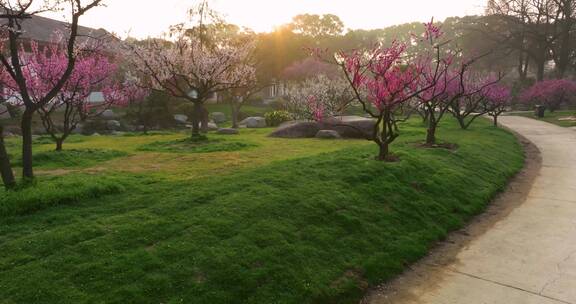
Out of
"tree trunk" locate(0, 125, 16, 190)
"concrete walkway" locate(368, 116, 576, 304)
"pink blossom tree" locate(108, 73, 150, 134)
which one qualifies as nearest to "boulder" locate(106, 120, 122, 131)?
"pink blossom tree" locate(108, 73, 150, 134)

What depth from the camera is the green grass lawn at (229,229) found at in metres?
5.18

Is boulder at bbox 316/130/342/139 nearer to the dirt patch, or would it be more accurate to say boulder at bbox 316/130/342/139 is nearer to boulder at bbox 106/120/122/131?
the dirt patch

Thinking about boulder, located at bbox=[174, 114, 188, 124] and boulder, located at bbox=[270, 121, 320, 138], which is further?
boulder, located at bbox=[174, 114, 188, 124]

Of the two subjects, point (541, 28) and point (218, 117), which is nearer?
point (218, 117)

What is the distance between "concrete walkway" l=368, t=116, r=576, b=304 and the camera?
560 centimetres

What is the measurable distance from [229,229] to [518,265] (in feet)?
15.5

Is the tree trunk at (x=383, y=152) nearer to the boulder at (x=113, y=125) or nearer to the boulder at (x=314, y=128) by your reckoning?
→ the boulder at (x=314, y=128)

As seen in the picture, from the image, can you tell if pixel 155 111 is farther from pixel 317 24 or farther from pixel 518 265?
pixel 317 24

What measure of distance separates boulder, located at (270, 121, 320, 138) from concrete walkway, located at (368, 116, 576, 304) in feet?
38.7

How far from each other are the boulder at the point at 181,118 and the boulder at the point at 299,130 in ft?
44.4

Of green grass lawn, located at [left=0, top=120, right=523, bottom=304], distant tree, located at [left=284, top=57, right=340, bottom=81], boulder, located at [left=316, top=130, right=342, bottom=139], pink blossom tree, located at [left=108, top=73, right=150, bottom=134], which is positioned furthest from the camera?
distant tree, located at [left=284, top=57, right=340, bottom=81]

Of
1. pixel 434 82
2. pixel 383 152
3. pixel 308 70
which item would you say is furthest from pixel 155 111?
pixel 434 82

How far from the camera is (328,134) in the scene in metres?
19.6

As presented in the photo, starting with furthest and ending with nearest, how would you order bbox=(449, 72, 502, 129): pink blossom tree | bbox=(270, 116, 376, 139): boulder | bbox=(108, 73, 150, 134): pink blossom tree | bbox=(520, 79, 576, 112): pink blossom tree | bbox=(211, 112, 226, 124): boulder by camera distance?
bbox=(211, 112, 226, 124): boulder
bbox=(520, 79, 576, 112): pink blossom tree
bbox=(108, 73, 150, 134): pink blossom tree
bbox=(449, 72, 502, 129): pink blossom tree
bbox=(270, 116, 376, 139): boulder
